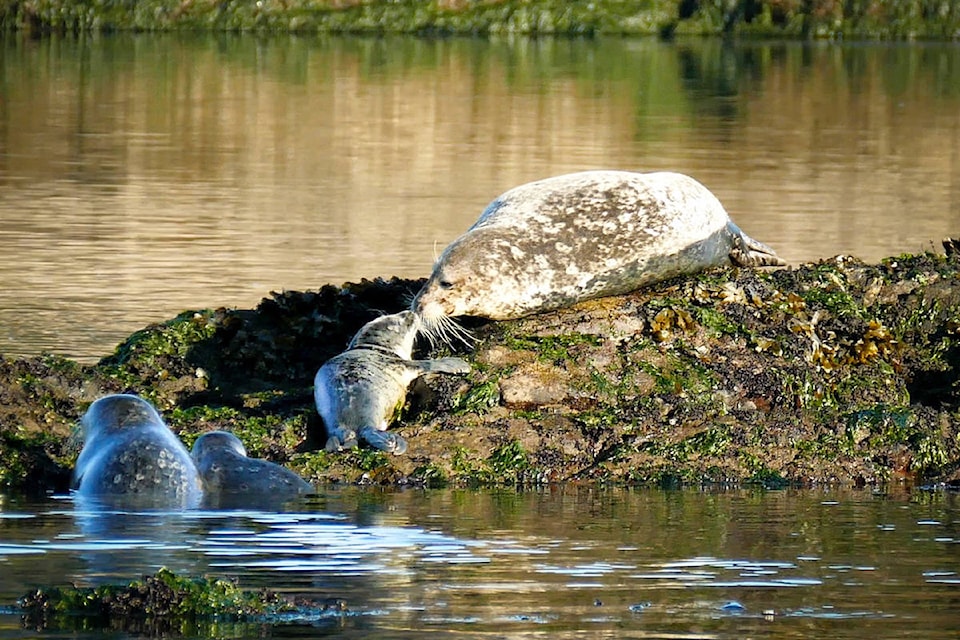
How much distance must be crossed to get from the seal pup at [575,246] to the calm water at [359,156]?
3484 mm

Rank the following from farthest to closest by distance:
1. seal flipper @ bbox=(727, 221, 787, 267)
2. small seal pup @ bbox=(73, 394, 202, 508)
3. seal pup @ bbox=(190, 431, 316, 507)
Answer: seal flipper @ bbox=(727, 221, 787, 267) → seal pup @ bbox=(190, 431, 316, 507) → small seal pup @ bbox=(73, 394, 202, 508)

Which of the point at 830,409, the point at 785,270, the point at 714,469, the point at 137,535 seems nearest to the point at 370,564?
the point at 137,535

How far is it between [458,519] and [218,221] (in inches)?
533

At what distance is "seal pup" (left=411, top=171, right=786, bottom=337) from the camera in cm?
1057

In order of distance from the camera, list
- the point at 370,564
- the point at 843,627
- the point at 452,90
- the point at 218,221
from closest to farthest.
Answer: the point at 843,627, the point at 370,564, the point at 218,221, the point at 452,90

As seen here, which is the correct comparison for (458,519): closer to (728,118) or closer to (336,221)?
(336,221)

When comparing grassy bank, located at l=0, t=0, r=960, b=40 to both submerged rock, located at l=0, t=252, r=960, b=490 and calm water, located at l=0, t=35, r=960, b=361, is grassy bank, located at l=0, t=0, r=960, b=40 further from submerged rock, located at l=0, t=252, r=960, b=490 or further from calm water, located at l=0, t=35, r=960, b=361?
submerged rock, located at l=0, t=252, r=960, b=490

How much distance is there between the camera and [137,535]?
7645 millimetres

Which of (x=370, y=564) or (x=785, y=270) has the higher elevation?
(x=785, y=270)

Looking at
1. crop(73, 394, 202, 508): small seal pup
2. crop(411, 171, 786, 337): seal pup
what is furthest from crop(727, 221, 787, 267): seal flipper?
crop(73, 394, 202, 508): small seal pup

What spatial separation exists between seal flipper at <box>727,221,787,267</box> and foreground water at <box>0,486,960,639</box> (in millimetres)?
2509

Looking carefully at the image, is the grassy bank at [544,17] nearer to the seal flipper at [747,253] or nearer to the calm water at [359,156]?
the calm water at [359,156]

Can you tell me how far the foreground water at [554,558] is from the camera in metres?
6.48

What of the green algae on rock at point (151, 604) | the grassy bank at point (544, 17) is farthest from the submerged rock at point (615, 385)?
the grassy bank at point (544, 17)
